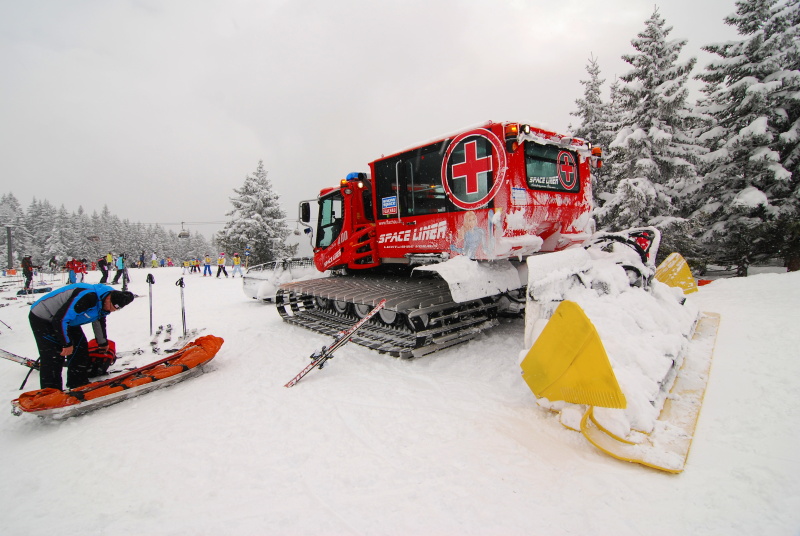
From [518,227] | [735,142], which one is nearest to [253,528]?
[518,227]

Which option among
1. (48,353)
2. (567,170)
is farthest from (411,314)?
(48,353)

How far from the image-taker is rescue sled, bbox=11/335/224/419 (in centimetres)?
352

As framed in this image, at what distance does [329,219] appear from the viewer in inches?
307

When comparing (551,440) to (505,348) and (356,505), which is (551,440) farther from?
(505,348)

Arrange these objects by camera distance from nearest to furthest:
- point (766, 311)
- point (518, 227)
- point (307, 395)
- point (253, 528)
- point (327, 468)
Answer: point (253, 528) → point (327, 468) → point (307, 395) → point (518, 227) → point (766, 311)

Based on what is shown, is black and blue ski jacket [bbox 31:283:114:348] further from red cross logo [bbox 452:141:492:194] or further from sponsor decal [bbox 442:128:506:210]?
red cross logo [bbox 452:141:492:194]

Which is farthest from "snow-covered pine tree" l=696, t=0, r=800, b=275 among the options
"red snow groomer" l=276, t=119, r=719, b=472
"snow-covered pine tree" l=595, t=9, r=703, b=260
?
"red snow groomer" l=276, t=119, r=719, b=472

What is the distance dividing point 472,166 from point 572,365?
9.68 feet

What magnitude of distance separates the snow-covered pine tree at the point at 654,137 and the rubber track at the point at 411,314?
8769 mm

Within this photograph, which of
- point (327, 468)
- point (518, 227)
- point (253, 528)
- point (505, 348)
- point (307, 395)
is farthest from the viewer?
point (505, 348)

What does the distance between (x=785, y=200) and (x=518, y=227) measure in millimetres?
11378

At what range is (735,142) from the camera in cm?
1072

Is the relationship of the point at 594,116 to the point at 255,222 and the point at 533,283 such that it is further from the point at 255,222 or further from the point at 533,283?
the point at 255,222

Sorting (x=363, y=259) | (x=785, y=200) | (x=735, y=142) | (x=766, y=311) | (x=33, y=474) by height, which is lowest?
(x=33, y=474)
